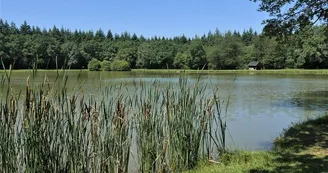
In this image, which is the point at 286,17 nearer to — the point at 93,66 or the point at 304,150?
the point at 304,150

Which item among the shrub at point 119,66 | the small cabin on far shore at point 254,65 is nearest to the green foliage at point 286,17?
the shrub at point 119,66

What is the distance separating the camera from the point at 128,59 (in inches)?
3059

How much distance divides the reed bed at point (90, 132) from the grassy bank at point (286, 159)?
0.45 metres

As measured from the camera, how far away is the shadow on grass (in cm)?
473

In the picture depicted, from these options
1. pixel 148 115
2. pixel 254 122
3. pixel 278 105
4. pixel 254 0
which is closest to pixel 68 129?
pixel 148 115

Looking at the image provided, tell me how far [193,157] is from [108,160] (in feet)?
4.95

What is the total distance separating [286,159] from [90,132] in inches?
118

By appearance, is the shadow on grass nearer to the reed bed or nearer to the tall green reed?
the reed bed

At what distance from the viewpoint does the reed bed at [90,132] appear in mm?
4023

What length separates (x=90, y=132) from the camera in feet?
15.4

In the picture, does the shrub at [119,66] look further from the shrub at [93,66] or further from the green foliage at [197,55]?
the green foliage at [197,55]

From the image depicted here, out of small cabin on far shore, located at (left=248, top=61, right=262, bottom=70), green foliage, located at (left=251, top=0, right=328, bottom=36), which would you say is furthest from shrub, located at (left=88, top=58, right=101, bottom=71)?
green foliage, located at (left=251, top=0, right=328, bottom=36)

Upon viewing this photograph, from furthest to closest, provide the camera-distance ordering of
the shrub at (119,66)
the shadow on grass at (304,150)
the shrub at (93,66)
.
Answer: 1. the shrub at (93,66)
2. the shrub at (119,66)
3. the shadow on grass at (304,150)

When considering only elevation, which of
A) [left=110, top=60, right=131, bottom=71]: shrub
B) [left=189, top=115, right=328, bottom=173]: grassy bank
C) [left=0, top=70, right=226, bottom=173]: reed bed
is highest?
[left=110, top=60, right=131, bottom=71]: shrub
